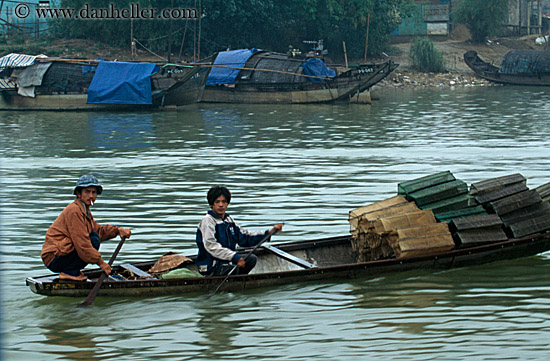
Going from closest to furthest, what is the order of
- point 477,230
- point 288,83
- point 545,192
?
1. point 477,230
2. point 545,192
3. point 288,83

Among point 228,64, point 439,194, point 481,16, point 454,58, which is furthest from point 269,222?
point 481,16

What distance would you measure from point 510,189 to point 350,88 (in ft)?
81.1

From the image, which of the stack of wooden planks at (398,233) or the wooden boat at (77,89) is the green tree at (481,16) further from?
the stack of wooden planks at (398,233)

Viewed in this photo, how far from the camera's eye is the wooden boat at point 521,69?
44.5 meters

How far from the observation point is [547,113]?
29.2m

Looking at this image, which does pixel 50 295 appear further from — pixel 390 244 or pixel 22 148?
pixel 22 148

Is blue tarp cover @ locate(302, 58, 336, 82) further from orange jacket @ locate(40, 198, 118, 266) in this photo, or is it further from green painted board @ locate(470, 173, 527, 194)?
orange jacket @ locate(40, 198, 118, 266)

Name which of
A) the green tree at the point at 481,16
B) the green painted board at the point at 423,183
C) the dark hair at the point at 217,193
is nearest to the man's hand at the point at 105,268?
the dark hair at the point at 217,193

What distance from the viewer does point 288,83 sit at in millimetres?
34219

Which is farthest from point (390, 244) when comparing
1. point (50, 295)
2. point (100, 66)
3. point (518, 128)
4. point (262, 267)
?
point (100, 66)

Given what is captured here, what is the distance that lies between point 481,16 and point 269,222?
1784 inches

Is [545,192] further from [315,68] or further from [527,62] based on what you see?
[527,62]

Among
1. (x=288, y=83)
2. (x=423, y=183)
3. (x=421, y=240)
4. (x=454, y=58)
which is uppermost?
(x=454, y=58)

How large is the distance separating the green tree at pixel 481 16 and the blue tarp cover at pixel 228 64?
23772mm
